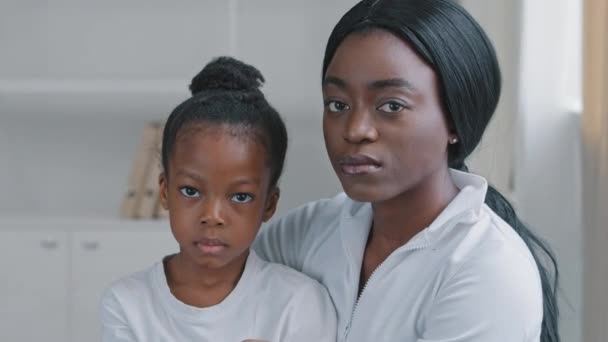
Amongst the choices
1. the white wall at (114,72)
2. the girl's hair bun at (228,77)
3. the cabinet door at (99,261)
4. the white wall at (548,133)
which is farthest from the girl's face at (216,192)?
the white wall at (114,72)

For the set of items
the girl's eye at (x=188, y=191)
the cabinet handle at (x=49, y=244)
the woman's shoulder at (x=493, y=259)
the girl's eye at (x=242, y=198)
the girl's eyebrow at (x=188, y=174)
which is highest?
the girl's eyebrow at (x=188, y=174)

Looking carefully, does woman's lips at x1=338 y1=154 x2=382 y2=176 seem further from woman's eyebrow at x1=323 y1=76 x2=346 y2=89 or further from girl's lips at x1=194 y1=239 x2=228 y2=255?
girl's lips at x1=194 y1=239 x2=228 y2=255

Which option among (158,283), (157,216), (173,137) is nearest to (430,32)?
(173,137)

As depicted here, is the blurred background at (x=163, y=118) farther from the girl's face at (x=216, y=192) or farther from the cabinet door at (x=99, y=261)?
the girl's face at (x=216, y=192)

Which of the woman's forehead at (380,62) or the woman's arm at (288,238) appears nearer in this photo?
the woman's forehead at (380,62)

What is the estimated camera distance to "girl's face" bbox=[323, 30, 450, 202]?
130cm

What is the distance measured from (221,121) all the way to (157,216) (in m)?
2.09

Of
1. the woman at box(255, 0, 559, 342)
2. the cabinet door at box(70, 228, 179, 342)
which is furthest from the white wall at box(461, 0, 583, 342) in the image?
the woman at box(255, 0, 559, 342)

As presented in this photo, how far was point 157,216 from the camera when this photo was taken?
11.6 feet

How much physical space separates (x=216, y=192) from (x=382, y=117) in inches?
10.7

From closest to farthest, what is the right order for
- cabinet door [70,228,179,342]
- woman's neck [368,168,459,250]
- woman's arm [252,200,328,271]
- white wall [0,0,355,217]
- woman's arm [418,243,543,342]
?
woman's arm [418,243,543,342]
woman's neck [368,168,459,250]
woman's arm [252,200,328,271]
cabinet door [70,228,179,342]
white wall [0,0,355,217]

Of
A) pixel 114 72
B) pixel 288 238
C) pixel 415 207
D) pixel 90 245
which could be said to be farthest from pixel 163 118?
pixel 415 207

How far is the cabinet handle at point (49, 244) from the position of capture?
11.4ft

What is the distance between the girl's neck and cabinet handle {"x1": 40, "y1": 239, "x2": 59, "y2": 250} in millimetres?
2016
